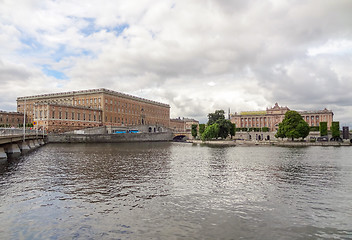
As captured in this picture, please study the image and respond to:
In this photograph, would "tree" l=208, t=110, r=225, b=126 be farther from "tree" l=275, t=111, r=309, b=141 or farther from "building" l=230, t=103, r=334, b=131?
"building" l=230, t=103, r=334, b=131

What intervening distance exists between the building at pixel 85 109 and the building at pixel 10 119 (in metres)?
5.64

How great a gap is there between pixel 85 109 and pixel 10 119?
32148 millimetres

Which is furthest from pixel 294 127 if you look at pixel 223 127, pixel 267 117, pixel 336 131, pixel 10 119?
pixel 10 119

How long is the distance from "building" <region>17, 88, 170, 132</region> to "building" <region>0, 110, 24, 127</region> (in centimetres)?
564

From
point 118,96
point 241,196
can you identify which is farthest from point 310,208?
point 118,96

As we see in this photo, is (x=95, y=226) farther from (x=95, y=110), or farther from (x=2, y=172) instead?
A: (x=95, y=110)

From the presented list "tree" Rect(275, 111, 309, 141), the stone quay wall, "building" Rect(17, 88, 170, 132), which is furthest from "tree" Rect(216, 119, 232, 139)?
"building" Rect(17, 88, 170, 132)

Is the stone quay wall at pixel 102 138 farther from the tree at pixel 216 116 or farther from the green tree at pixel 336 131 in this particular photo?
the green tree at pixel 336 131

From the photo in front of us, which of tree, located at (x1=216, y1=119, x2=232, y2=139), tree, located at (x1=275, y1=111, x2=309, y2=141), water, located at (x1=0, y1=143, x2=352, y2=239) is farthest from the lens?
tree, located at (x1=216, y1=119, x2=232, y2=139)

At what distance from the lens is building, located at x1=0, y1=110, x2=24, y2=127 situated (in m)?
116

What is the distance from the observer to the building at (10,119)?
11625cm

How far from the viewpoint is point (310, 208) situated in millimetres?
15898

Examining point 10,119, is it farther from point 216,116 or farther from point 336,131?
point 336,131

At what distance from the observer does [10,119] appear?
12056cm
